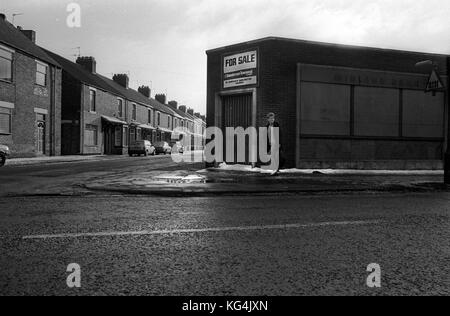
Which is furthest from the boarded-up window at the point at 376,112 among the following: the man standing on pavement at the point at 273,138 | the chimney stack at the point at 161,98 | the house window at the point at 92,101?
the chimney stack at the point at 161,98

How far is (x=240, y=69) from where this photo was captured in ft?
56.4

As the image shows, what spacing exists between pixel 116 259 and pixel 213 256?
953 mm

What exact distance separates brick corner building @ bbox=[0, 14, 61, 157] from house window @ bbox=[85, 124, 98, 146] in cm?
372

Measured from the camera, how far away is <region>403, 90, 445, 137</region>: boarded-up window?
18438 millimetres

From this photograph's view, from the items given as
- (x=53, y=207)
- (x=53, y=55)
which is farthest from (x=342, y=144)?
(x=53, y=55)

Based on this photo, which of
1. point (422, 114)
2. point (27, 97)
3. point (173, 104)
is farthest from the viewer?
point (173, 104)

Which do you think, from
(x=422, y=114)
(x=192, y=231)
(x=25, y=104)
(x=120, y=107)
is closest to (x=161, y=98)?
(x=120, y=107)

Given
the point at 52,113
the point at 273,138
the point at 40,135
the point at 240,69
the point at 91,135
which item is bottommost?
the point at 273,138

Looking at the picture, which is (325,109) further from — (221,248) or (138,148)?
(138,148)

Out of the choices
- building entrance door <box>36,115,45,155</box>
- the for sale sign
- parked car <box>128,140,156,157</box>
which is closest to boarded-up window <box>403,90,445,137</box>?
the for sale sign

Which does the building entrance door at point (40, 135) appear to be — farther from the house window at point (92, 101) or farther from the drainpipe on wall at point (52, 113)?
the house window at point (92, 101)

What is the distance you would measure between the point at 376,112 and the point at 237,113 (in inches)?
Result: 248

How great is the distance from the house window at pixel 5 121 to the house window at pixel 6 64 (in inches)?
81.4
